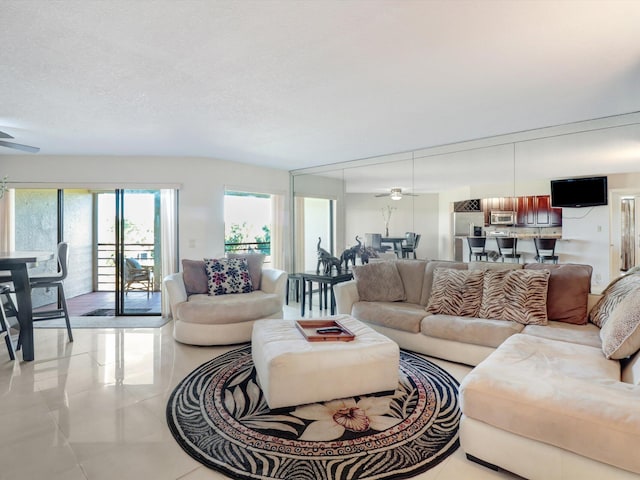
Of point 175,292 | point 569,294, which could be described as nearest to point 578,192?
point 569,294

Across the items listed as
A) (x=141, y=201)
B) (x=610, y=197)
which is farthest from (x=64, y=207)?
(x=610, y=197)

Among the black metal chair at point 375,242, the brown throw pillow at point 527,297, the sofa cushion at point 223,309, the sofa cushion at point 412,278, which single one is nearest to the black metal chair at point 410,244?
the black metal chair at point 375,242

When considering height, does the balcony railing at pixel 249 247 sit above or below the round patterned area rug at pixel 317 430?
above

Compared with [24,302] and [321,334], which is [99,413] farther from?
[24,302]

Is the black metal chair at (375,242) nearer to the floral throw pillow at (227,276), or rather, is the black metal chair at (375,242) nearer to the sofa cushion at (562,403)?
the floral throw pillow at (227,276)

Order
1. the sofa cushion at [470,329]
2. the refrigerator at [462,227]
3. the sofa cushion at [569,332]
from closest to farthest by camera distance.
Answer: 1. the sofa cushion at [569,332]
2. the sofa cushion at [470,329]
3. the refrigerator at [462,227]

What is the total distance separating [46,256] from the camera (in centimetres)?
329

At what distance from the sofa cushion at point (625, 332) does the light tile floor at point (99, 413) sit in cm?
106

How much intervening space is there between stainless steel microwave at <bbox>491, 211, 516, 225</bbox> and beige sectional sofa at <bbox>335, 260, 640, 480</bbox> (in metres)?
0.67

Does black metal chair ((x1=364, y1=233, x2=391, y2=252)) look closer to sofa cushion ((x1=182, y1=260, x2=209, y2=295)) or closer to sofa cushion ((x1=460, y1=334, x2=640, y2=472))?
sofa cushion ((x1=182, y1=260, x2=209, y2=295))

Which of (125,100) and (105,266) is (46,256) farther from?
(105,266)

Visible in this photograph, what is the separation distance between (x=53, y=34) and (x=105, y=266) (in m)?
5.62

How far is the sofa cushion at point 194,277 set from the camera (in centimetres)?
409

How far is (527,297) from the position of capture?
9.91 feet
